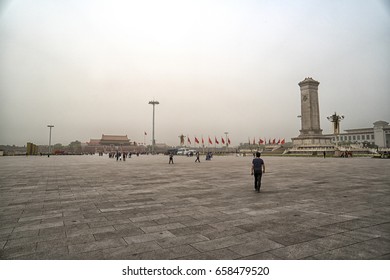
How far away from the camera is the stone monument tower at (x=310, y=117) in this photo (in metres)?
69.8

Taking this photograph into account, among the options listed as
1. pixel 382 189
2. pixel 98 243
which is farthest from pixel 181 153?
pixel 98 243

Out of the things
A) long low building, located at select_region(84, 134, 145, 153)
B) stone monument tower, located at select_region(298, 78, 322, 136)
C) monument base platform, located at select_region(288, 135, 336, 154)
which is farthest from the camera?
long low building, located at select_region(84, 134, 145, 153)

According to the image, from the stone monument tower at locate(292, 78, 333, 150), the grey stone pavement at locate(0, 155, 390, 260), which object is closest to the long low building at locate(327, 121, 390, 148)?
the stone monument tower at locate(292, 78, 333, 150)

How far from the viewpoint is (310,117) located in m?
70.8

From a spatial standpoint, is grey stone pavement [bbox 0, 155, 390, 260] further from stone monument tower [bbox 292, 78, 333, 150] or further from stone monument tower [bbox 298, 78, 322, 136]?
Answer: stone monument tower [bbox 298, 78, 322, 136]

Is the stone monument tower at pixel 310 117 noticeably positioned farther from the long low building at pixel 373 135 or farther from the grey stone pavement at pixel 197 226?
the grey stone pavement at pixel 197 226

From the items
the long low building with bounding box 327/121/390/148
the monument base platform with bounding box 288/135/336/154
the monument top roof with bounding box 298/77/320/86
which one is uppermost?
the monument top roof with bounding box 298/77/320/86

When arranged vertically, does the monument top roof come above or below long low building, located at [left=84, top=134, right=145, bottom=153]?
above

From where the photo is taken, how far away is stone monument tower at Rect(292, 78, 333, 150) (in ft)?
229

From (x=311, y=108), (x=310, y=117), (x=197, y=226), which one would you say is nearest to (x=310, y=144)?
(x=310, y=117)

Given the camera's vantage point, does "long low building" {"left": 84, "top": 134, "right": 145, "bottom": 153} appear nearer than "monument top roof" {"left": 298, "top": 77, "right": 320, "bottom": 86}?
No

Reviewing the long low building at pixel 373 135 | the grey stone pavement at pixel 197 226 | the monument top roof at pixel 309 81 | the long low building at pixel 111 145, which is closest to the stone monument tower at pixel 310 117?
the monument top roof at pixel 309 81

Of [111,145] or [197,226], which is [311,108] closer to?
[197,226]
